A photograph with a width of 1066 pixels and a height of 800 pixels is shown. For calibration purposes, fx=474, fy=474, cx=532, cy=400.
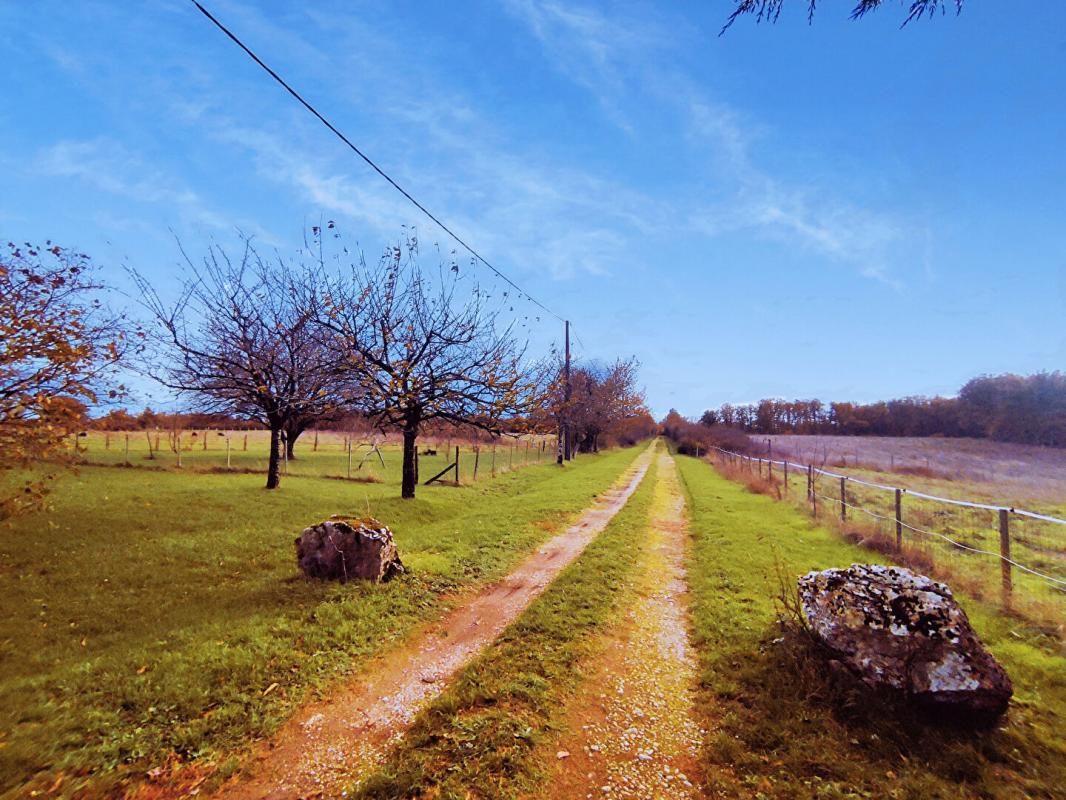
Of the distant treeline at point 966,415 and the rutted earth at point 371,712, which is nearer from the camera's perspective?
the rutted earth at point 371,712

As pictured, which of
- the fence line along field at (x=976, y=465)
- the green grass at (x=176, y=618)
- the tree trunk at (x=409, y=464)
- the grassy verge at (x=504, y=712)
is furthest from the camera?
the fence line along field at (x=976, y=465)

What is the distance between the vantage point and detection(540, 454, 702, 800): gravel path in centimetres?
336

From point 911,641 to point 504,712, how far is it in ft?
11.9

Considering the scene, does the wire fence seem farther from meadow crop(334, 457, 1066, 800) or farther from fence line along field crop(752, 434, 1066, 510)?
fence line along field crop(752, 434, 1066, 510)

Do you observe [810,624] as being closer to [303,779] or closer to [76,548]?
[303,779]

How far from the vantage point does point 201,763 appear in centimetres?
353

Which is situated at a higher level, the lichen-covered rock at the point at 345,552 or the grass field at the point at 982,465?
the lichen-covered rock at the point at 345,552

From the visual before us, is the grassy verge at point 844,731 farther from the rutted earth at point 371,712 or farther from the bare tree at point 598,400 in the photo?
the bare tree at point 598,400

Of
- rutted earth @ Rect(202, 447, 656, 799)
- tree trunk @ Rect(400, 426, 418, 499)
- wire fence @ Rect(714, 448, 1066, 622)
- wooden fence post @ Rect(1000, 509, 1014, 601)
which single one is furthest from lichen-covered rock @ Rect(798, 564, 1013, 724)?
tree trunk @ Rect(400, 426, 418, 499)

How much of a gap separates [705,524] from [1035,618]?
21.7ft

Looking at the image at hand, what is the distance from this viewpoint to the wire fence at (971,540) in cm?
677

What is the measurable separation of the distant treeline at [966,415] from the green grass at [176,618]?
60.9 meters

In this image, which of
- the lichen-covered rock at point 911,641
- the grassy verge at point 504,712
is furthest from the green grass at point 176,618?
the lichen-covered rock at point 911,641

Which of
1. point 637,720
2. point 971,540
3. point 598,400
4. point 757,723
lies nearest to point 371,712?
point 637,720
